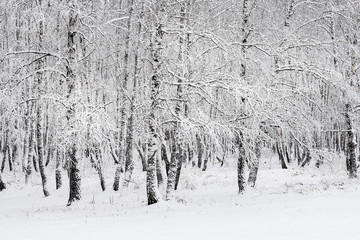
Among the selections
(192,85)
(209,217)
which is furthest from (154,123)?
(209,217)

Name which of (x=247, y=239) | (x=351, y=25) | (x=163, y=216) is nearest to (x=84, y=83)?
(x=163, y=216)

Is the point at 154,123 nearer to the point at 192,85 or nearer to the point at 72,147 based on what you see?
the point at 192,85

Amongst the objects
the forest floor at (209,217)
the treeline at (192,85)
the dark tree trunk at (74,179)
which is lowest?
the forest floor at (209,217)

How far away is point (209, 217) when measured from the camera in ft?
31.1

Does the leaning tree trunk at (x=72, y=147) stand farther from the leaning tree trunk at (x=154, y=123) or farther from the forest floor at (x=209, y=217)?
the leaning tree trunk at (x=154, y=123)

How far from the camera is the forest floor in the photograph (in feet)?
23.1

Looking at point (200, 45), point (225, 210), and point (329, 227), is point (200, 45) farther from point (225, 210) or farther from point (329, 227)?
point (329, 227)

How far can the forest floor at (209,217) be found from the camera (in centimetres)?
704

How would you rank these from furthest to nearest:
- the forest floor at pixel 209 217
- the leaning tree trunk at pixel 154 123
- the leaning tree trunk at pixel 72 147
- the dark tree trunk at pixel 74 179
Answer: the dark tree trunk at pixel 74 179
the leaning tree trunk at pixel 72 147
the leaning tree trunk at pixel 154 123
the forest floor at pixel 209 217

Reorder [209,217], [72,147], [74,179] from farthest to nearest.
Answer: [74,179]
[72,147]
[209,217]

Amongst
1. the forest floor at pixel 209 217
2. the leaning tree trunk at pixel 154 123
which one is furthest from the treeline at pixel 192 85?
the forest floor at pixel 209 217

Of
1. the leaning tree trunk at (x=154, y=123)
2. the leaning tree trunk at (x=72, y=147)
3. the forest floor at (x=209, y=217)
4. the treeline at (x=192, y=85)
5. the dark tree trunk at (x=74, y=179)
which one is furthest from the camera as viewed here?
the dark tree trunk at (x=74, y=179)

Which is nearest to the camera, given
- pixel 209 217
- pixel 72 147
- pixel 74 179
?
pixel 209 217

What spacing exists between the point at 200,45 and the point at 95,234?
866cm
